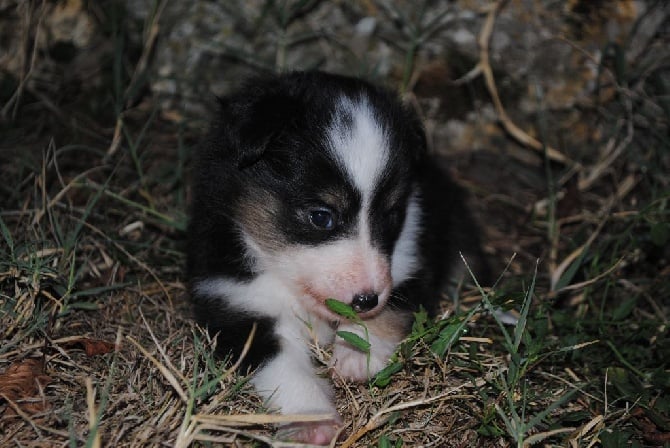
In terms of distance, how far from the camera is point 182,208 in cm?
410

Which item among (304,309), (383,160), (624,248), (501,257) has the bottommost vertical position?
(501,257)

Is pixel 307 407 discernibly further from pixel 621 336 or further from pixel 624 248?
pixel 624 248

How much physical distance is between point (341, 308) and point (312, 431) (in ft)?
1.55

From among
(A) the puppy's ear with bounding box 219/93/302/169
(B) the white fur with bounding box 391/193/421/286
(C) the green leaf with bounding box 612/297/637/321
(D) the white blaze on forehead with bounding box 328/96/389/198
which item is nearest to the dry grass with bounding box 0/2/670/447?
(C) the green leaf with bounding box 612/297/637/321

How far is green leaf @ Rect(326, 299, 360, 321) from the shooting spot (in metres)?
2.70

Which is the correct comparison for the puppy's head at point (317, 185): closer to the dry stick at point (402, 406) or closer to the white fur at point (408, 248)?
the white fur at point (408, 248)

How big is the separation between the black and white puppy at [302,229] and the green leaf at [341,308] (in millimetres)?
41

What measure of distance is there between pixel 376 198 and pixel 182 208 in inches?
→ 62.0

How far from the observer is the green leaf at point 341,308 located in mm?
2701

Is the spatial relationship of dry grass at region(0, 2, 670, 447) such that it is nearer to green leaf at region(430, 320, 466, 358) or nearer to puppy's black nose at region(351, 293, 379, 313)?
green leaf at region(430, 320, 466, 358)

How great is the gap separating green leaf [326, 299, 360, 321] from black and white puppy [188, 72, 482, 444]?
0.04 metres

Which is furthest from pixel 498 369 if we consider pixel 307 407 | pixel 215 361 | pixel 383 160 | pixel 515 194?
pixel 515 194

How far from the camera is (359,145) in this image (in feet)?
9.36

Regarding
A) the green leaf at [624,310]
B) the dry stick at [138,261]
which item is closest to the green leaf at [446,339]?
the green leaf at [624,310]
